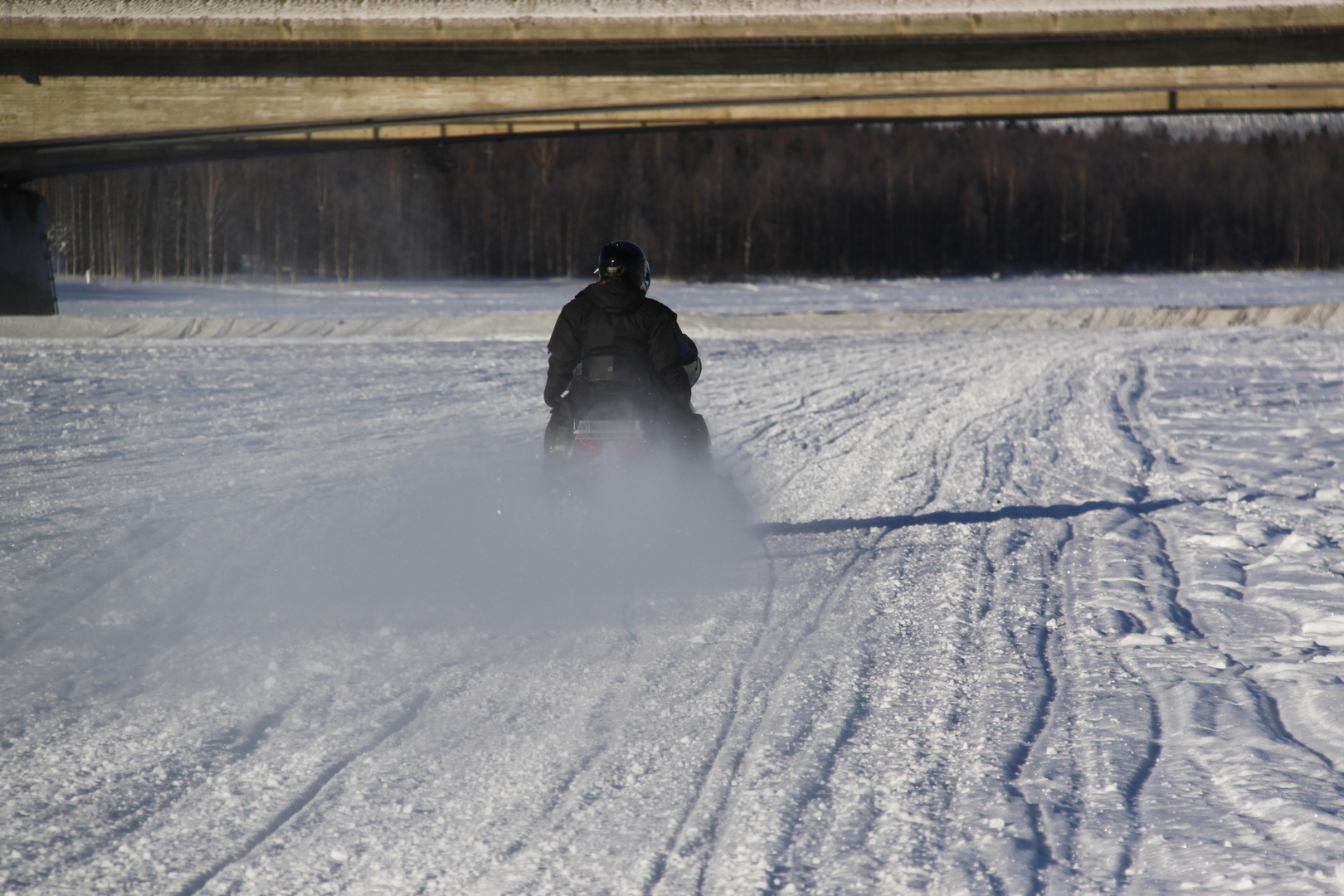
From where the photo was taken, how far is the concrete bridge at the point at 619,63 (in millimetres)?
20047

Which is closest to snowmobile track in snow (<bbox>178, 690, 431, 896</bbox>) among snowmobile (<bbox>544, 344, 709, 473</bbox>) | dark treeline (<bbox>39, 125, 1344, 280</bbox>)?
snowmobile (<bbox>544, 344, 709, 473</bbox>)

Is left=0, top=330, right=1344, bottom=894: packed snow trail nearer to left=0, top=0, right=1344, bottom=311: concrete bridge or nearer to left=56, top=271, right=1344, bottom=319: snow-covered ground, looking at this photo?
left=0, top=0, right=1344, bottom=311: concrete bridge

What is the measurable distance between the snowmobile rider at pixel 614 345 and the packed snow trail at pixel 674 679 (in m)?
0.71

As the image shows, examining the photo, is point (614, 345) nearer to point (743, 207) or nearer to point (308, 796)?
point (308, 796)

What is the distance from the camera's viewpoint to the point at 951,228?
7406 centimetres

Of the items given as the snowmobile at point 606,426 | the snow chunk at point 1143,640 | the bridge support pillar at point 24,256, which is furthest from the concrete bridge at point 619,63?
the snow chunk at point 1143,640

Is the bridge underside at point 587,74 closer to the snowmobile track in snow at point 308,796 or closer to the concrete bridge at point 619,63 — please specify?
the concrete bridge at point 619,63

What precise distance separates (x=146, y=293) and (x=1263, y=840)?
45027 mm

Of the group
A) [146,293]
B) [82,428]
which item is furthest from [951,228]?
[82,428]

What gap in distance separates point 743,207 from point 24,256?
51.1m

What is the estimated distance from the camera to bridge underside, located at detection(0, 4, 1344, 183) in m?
20.3

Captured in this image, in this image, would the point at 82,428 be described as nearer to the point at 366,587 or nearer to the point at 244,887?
the point at 366,587

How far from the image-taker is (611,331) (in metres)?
5.85

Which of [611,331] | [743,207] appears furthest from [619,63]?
[743,207]
